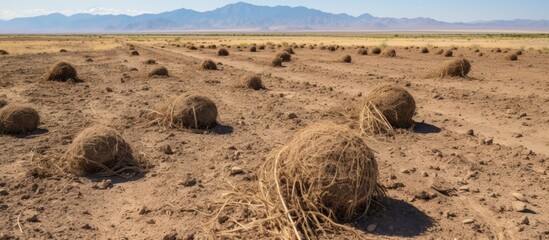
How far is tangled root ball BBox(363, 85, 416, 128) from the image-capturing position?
916 centimetres

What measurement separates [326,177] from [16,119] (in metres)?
7.02

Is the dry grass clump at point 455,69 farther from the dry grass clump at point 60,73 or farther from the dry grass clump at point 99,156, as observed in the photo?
the dry grass clump at point 60,73

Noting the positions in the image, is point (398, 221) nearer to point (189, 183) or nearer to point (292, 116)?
point (189, 183)

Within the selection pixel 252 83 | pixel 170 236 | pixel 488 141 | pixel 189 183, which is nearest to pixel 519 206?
pixel 488 141

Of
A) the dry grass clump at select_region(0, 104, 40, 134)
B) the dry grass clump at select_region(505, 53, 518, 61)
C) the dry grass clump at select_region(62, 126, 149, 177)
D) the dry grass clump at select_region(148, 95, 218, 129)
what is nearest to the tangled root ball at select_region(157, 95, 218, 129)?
the dry grass clump at select_region(148, 95, 218, 129)

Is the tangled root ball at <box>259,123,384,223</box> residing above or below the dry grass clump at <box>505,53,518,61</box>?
above

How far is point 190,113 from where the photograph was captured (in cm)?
942

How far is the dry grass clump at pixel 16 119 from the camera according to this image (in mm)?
9070

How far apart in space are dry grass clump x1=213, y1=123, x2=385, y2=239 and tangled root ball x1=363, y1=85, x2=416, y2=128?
4195 millimetres

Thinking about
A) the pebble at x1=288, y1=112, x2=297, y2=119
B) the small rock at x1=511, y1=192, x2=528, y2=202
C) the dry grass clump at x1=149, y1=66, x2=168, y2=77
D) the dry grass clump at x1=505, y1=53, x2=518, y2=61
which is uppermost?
the small rock at x1=511, y1=192, x2=528, y2=202

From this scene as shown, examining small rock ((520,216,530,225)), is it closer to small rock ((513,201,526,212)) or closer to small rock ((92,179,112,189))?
small rock ((513,201,526,212))

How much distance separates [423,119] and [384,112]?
205cm

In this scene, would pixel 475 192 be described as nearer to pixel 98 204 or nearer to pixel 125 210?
pixel 125 210

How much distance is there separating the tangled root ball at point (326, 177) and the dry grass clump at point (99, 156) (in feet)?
9.45
